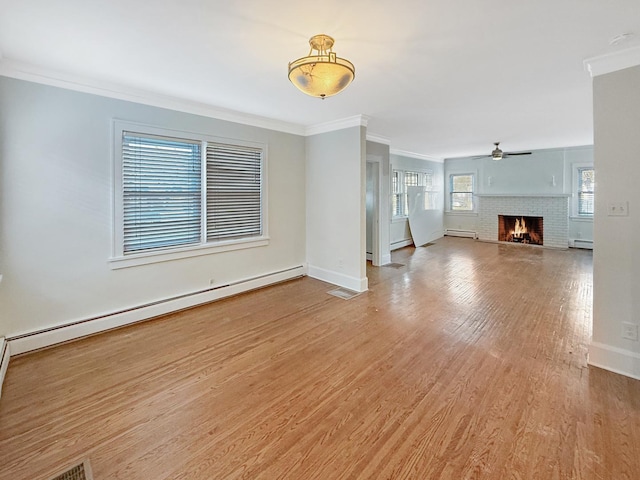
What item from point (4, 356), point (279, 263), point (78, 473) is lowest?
point (78, 473)

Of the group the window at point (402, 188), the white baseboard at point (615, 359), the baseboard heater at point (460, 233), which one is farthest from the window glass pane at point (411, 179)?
the white baseboard at point (615, 359)

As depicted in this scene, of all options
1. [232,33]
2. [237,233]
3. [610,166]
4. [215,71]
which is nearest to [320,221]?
[237,233]

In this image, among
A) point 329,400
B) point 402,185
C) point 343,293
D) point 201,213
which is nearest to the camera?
point 329,400

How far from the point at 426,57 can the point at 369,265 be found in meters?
4.38

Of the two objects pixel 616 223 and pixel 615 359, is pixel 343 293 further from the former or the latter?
pixel 616 223

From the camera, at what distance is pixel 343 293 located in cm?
450

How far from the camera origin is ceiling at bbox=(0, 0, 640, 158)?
6.19 feet

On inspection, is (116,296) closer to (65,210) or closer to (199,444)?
(65,210)

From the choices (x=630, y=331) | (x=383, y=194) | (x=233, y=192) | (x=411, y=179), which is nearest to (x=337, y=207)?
(x=233, y=192)

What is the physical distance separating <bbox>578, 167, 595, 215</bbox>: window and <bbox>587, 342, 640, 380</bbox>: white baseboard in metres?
6.93

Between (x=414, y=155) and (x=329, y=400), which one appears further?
(x=414, y=155)

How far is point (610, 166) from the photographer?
2.43 metres

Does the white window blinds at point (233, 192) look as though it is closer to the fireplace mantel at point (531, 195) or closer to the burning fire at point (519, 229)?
the fireplace mantel at point (531, 195)

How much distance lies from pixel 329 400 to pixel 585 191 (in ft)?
29.4
